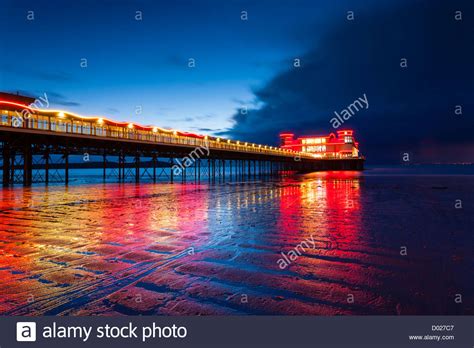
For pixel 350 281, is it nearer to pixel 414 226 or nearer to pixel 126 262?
pixel 126 262

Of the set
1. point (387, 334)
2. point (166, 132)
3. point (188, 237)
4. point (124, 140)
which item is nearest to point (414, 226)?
point (387, 334)

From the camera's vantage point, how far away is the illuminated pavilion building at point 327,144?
114 m

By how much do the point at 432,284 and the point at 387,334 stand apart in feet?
3.81

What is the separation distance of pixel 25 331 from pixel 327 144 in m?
123

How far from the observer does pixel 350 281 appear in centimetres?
362

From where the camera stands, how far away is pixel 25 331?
117 inches

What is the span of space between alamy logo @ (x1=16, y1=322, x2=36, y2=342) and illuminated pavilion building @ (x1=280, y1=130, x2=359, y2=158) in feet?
369

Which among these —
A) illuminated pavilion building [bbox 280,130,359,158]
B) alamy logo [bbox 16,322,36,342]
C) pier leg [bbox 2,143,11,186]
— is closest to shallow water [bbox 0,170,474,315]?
alamy logo [bbox 16,322,36,342]

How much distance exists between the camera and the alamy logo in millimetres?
2928

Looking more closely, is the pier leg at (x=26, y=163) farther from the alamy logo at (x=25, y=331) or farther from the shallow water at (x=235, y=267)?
the alamy logo at (x=25, y=331)
